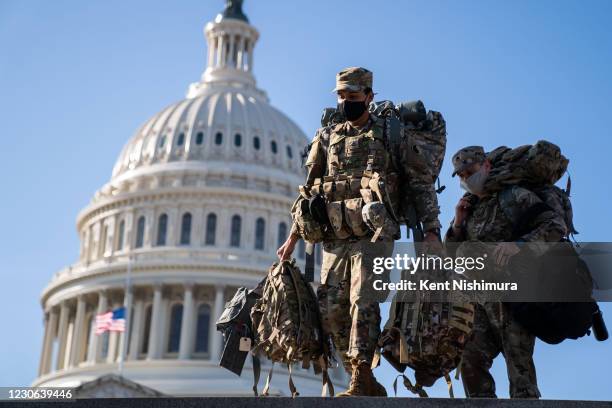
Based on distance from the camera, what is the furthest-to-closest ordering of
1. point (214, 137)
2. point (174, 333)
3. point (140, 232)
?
point (214, 137) < point (140, 232) < point (174, 333)

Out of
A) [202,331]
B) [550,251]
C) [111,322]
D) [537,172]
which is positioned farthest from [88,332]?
[550,251]

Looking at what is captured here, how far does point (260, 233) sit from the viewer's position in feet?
274

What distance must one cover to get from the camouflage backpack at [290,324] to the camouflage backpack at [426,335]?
0.62 metres

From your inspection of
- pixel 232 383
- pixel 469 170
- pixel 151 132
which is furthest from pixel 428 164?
pixel 151 132

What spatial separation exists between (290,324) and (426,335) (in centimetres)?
115

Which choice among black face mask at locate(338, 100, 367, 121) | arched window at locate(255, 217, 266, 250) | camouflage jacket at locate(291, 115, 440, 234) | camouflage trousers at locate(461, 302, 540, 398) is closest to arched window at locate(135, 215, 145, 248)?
arched window at locate(255, 217, 266, 250)

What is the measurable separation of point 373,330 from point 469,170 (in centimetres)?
195

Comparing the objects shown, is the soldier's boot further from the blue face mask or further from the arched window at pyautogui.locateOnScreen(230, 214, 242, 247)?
the arched window at pyautogui.locateOnScreen(230, 214, 242, 247)

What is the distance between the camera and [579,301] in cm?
905

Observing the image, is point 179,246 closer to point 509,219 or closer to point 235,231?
point 235,231

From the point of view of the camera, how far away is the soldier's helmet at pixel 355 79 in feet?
31.3

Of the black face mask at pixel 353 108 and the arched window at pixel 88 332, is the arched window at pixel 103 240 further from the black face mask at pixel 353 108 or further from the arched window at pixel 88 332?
the black face mask at pixel 353 108

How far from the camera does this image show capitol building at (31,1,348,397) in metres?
77.2

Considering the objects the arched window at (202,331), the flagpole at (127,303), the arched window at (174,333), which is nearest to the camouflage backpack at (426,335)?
the arched window at (202,331)
